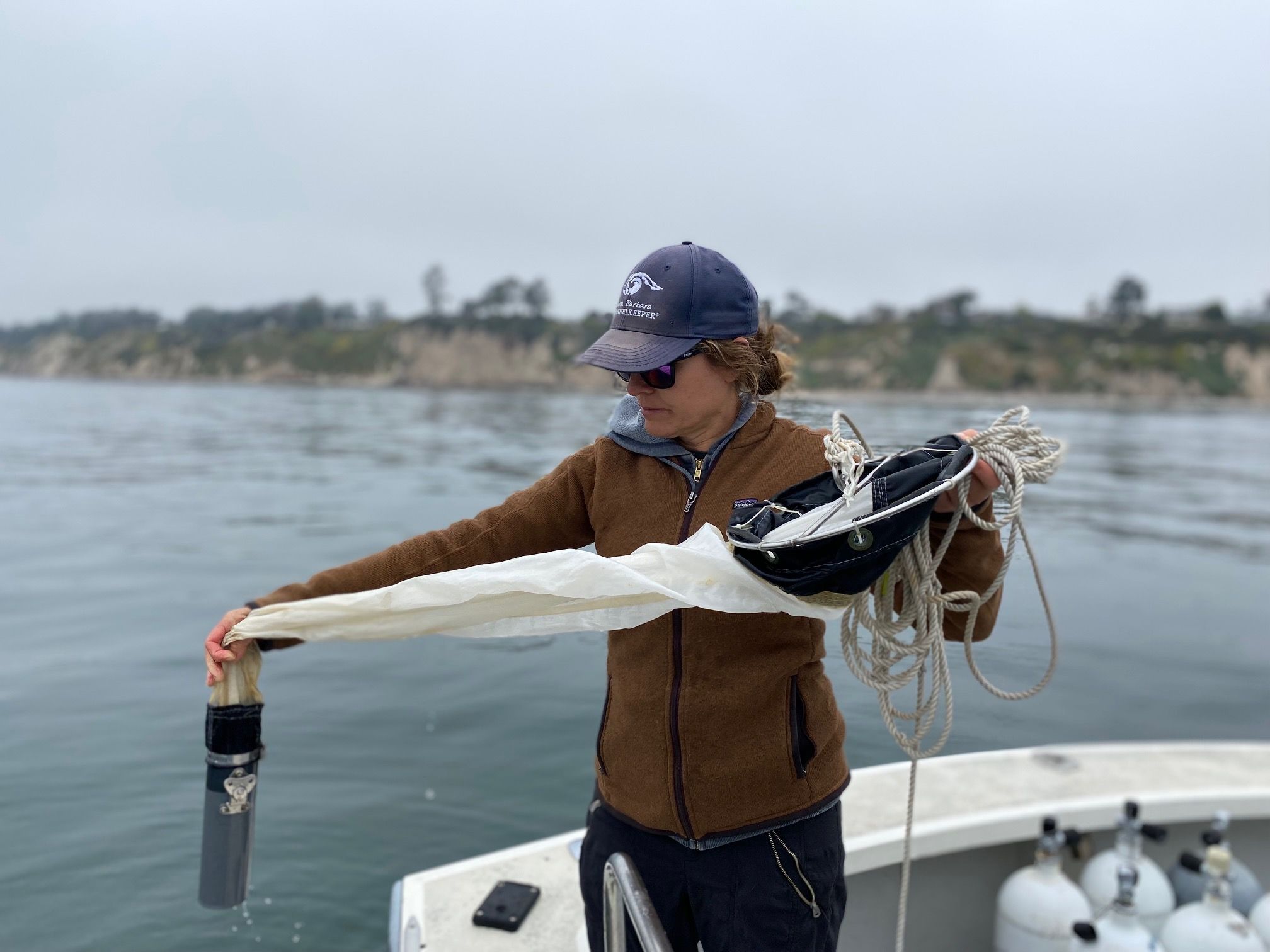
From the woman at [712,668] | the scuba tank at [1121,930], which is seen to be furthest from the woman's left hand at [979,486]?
the scuba tank at [1121,930]

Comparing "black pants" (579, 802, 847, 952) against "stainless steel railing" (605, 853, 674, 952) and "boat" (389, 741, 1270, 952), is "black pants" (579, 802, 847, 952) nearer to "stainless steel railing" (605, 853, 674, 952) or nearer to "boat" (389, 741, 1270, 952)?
"stainless steel railing" (605, 853, 674, 952)

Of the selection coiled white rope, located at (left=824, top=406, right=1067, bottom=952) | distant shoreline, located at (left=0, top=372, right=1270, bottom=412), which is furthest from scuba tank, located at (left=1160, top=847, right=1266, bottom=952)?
distant shoreline, located at (left=0, top=372, right=1270, bottom=412)

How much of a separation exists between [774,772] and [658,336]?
76 cm

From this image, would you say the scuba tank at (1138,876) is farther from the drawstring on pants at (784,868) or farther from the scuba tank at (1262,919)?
the drawstring on pants at (784,868)

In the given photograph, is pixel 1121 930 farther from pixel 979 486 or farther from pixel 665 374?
pixel 665 374

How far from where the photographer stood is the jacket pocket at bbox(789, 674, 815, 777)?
1604mm

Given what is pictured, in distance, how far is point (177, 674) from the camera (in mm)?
6613

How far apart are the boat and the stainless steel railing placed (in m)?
0.70

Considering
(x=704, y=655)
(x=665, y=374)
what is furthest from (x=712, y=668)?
(x=665, y=374)

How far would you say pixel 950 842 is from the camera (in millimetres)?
2650

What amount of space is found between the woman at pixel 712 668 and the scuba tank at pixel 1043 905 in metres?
1.22

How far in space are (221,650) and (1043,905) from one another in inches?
86.7

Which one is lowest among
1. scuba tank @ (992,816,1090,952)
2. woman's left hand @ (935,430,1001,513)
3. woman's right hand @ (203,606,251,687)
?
scuba tank @ (992,816,1090,952)

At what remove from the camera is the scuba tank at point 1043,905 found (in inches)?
101
